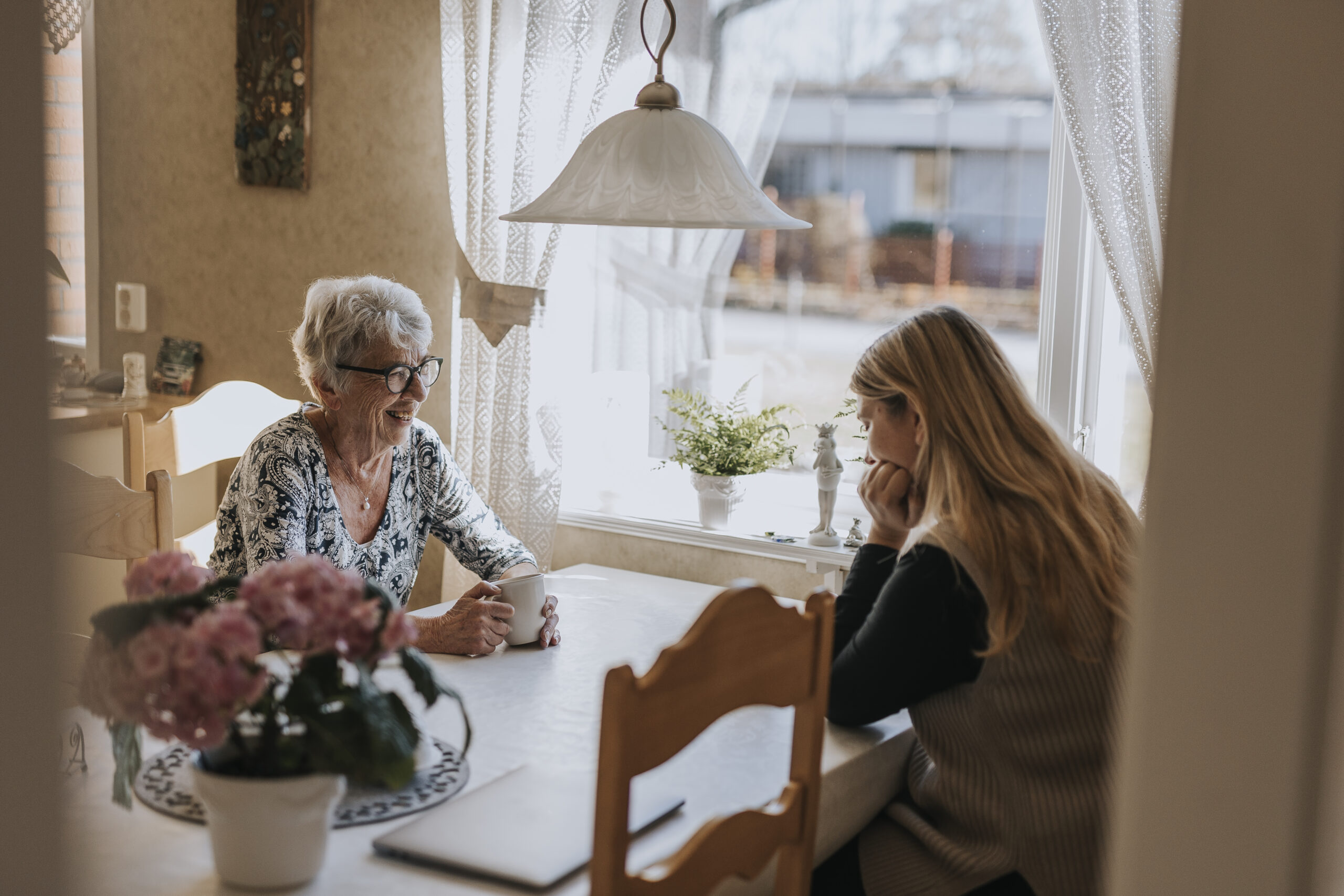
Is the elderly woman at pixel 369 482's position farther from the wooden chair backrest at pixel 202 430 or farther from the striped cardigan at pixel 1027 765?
the striped cardigan at pixel 1027 765

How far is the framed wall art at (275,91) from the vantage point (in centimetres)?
262

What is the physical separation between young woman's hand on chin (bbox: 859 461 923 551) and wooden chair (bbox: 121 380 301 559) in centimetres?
109

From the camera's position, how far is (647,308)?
99.7 inches

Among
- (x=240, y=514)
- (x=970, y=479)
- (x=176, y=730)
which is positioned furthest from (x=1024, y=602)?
(x=240, y=514)

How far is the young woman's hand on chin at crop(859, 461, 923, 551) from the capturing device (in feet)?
5.07

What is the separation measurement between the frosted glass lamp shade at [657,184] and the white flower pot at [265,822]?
76 centimetres

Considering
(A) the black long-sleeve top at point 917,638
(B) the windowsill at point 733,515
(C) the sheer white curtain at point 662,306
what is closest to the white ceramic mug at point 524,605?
(A) the black long-sleeve top at point 917,638

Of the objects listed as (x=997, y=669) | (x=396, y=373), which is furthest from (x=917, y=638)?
(x=396, y=373)

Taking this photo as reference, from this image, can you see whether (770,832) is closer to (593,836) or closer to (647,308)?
(593,836)

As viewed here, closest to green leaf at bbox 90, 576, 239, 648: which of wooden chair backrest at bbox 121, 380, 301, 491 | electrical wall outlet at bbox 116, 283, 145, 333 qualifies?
wooden chair backrest at bbox 121, 380, 301, 491

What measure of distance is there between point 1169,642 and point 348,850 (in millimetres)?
752

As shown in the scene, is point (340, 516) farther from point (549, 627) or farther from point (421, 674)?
point (421, 674)

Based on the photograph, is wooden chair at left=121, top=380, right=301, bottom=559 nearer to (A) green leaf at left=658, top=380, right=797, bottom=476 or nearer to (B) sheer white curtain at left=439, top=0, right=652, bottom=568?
(B) sheer white curtain at left=439, top=0, right=652, bottom=568

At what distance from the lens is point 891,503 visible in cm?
155
